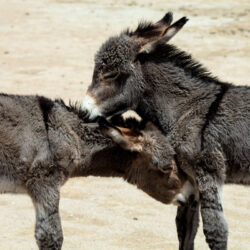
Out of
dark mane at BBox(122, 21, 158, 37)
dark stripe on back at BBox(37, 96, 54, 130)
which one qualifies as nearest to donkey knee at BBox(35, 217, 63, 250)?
dark stripe on back at BBox(37, 96, 54, 130)

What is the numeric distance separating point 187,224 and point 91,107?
185 centimetres

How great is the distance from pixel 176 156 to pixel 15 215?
3.62 m

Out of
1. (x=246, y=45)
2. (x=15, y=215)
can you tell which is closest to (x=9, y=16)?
(x=246, y=45)

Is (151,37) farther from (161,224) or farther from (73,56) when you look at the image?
(73,56)

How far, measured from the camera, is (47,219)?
809 cm

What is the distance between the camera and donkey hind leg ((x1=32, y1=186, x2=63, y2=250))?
8086mm

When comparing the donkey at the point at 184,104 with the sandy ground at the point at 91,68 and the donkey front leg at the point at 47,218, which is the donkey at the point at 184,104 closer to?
the donkey front leg at the point at 47,218

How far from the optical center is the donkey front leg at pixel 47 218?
8086 millimetres

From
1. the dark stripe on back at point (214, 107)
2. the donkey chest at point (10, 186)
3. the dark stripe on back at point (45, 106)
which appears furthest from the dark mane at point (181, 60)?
the donkey chest at point (10, 186)

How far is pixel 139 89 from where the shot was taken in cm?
859

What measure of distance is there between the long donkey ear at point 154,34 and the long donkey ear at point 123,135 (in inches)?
38.6

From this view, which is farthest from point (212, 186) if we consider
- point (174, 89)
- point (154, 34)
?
point (154, 34)

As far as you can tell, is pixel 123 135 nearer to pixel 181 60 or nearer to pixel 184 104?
pixel 184 104

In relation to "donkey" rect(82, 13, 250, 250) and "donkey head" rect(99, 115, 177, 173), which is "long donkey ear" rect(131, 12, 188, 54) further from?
"donkey head" rect(99, 115, 177, 173)
